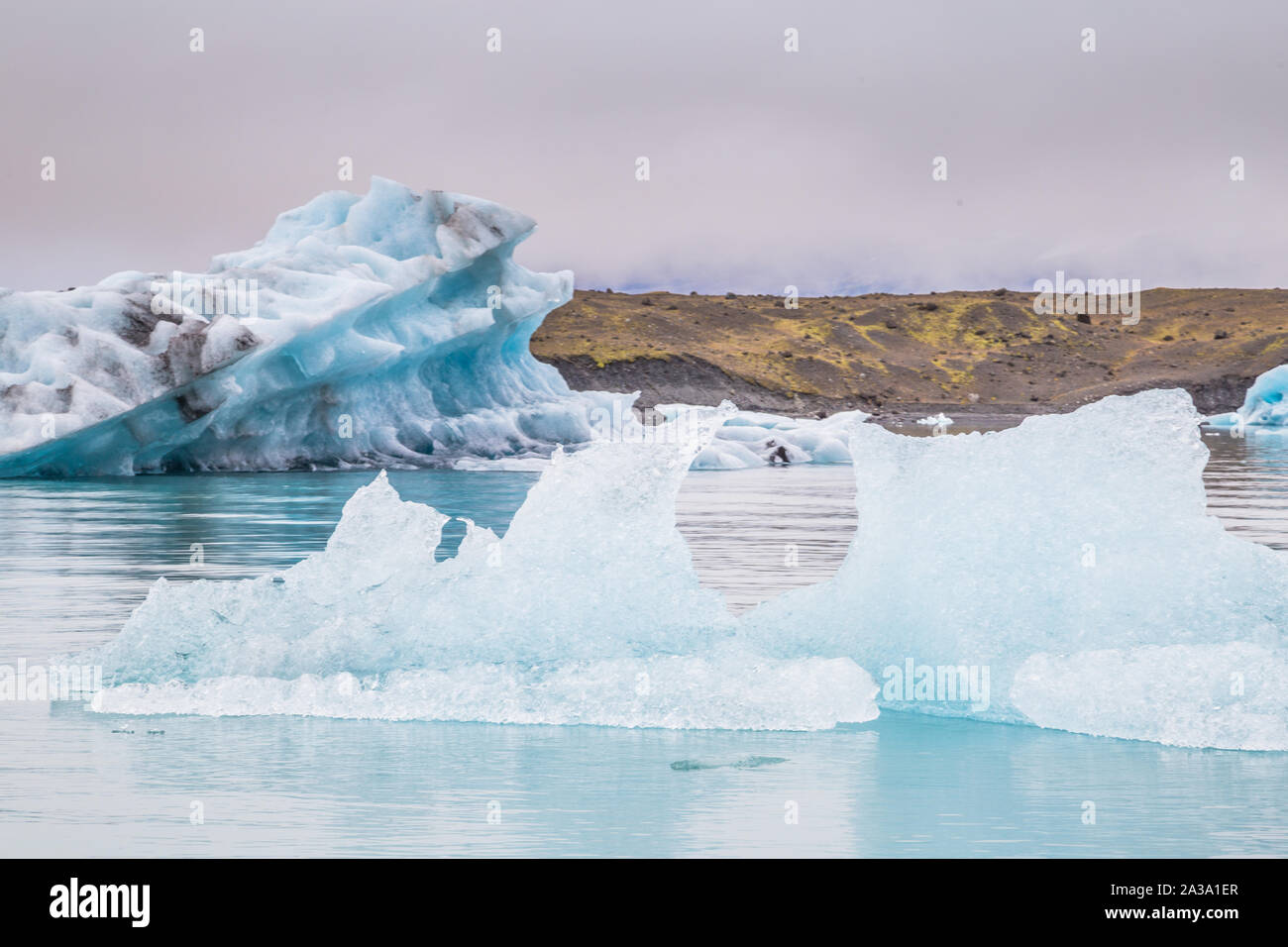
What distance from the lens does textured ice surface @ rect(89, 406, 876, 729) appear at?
698 centimetres

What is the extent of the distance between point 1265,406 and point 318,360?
1517 inches

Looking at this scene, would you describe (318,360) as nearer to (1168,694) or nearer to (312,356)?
(312,356)

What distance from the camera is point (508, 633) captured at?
7.59 meters

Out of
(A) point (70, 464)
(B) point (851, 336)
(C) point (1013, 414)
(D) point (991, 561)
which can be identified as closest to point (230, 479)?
(A) point (70, 464)

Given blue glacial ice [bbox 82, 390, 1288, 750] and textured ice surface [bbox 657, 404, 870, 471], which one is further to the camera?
textured ice surface [bbox 657, 404, 870, 471]

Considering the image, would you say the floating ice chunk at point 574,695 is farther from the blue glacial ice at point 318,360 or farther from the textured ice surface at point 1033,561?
the blue glacial ice at point 318,360

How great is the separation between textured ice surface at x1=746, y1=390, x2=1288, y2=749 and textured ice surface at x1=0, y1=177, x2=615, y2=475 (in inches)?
633

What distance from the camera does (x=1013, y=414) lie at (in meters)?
68.9

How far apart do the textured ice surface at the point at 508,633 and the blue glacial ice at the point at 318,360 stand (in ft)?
48.1

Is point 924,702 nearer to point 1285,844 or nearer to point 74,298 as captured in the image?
point 1285,844

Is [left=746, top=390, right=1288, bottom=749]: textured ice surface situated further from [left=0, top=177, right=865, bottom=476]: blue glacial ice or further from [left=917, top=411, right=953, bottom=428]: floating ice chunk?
[left=917, top=411, right=953, bottom=428]: floating ice chunk

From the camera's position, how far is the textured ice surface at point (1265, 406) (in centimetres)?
5106

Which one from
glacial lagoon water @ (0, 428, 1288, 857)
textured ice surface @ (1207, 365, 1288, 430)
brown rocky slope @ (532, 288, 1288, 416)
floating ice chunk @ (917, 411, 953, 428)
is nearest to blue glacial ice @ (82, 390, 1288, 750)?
glacial lagoon water @ (0, 428, 1288, 857)

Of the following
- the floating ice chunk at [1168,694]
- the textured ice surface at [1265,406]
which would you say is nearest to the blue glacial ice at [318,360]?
the floating ice chunk at [1168,694]
